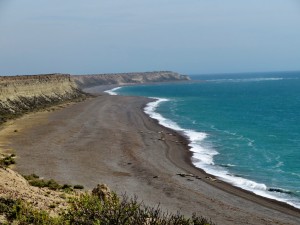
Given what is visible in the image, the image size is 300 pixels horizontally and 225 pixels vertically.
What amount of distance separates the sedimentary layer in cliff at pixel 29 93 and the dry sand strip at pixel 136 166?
45.9ft

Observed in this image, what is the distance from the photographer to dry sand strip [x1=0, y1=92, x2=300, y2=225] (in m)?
25.0

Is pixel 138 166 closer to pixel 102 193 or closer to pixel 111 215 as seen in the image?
pixel 102 193

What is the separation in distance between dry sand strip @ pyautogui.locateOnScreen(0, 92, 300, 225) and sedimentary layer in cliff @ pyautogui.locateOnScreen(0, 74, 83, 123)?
1398 centimetres

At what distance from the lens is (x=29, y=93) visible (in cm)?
8625

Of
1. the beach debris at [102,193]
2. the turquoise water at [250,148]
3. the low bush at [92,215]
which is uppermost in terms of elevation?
the low bush at [92,215]

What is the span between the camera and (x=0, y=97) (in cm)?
7169

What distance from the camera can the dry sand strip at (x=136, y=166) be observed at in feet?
82.2

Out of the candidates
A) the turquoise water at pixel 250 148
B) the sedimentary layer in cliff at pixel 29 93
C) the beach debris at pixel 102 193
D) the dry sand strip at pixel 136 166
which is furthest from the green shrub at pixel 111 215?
the sedimentary layer in cliff at pixel 29 93

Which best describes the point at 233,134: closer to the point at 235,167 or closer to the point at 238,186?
the point at 235,167

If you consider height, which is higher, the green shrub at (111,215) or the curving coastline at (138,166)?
the green shrub at (111,215)

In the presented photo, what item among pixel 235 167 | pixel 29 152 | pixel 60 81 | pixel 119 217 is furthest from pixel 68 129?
pixel 60 81

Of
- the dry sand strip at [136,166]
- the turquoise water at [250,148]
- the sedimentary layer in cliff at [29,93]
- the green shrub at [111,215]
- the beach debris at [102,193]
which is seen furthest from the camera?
the sedimentary layer in cliff at [29,93]

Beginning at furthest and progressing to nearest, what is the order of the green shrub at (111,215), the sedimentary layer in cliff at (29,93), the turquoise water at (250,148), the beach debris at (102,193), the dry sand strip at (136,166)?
1. the sedimentary layer in cliff at (29,93)
2. the turquoise water at (250,148)
3. the dry sand strip at (136,166)
4. the beach debris at (102,193)
5. the green shrub at (111,215)

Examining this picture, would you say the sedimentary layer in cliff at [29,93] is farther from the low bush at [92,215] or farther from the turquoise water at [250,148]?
the low bush at [92,215]
